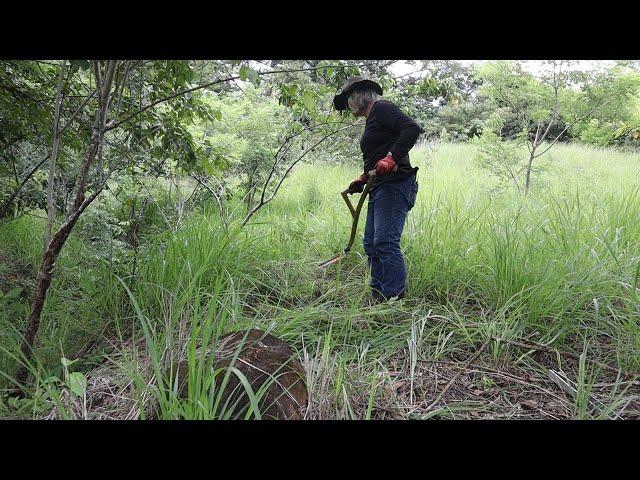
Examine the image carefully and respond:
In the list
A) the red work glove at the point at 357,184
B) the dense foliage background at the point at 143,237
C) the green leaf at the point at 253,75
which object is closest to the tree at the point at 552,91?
the dense foliage background at the point at 143,237

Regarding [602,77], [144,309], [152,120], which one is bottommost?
[144,309]

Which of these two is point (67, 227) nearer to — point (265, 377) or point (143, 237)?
point (265, 377)

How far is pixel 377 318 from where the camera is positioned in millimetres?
2680

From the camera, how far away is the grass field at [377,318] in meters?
1.79

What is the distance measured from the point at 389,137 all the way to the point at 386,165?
331 millimetres

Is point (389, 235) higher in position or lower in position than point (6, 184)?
lower

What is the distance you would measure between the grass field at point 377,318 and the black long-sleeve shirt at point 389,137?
754 mm

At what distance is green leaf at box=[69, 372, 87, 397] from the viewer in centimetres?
155

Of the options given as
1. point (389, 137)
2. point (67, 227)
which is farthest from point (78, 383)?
point (389, 137)

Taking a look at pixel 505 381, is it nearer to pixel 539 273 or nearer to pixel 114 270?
pixel 539 273

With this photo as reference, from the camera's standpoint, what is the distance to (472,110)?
1755 cm
